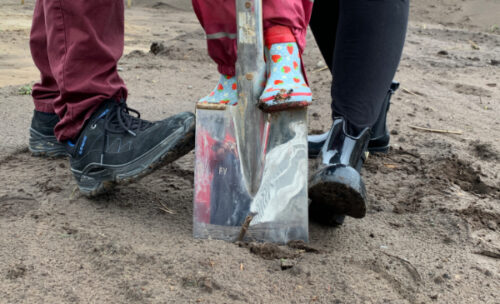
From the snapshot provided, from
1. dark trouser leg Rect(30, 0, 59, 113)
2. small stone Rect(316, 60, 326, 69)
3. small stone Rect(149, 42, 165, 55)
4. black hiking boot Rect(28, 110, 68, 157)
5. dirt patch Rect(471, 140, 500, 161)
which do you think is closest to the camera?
dark trouser leg Rect(30, 0, 59, 113)

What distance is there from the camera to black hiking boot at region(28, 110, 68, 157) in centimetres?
193

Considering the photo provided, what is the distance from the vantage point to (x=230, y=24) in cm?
144

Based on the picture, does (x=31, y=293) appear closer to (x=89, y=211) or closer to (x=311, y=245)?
(x=89, y=211)

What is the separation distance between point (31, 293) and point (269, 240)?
58cm

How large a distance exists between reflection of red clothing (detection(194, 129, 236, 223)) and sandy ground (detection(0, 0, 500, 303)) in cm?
8

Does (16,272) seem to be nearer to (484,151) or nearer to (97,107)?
(97,107)

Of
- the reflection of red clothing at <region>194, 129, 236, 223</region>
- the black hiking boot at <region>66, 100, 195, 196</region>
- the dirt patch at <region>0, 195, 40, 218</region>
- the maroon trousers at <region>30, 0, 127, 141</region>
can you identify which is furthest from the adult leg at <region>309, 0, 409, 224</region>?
the dirt patch at <region>0, 195, 40, 218</region>

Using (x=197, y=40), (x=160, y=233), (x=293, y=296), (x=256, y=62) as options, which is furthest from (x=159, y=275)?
(x=197, y=40)

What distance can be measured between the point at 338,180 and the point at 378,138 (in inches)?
33.3

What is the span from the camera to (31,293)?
111 centimetres

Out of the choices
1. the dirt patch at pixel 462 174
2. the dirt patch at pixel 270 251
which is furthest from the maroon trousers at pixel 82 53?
the dirt patch at pixel 462 174

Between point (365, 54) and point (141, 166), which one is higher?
point (365, 54)

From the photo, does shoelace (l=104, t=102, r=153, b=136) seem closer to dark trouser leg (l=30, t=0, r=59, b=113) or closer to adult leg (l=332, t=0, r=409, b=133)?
dark trouser leg (l=30, t=0, r=59, b=113)

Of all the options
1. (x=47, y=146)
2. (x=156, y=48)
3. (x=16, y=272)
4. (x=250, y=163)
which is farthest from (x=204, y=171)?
(x=156, y=48)
